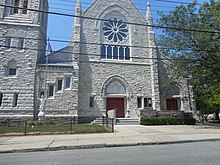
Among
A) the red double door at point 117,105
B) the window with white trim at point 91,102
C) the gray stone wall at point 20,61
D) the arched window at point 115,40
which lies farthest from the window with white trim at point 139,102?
the gray stone wall at point 20,61

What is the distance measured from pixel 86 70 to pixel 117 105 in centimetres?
578

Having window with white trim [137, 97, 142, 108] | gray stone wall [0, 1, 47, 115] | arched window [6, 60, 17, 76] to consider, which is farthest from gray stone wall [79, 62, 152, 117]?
arched window [6, 60, 17, 76]

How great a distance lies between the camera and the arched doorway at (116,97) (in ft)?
65.1

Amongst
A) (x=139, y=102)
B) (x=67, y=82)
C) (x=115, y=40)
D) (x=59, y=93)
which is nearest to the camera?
(x=59, y=93)

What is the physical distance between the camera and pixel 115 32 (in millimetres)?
22172

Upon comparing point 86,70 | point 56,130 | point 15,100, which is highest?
point 86,70

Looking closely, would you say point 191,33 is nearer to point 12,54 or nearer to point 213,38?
point 213,38

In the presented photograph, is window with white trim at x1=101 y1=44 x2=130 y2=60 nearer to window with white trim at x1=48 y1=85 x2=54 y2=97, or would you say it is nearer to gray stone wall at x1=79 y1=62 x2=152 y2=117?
gray stone wall at x1=79 y1=62 x2=152 y2=117

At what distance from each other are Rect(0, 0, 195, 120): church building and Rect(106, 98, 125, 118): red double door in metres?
0.12

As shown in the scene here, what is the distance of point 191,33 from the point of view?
44.5 feet

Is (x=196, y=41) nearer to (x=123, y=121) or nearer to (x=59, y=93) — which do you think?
(x=123, y=121)

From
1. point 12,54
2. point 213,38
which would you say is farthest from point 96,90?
point 213,38

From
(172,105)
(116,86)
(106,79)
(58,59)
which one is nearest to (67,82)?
(58,59)

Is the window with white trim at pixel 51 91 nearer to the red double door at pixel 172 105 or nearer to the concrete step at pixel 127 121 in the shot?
the concrete step at pixel 127 121
